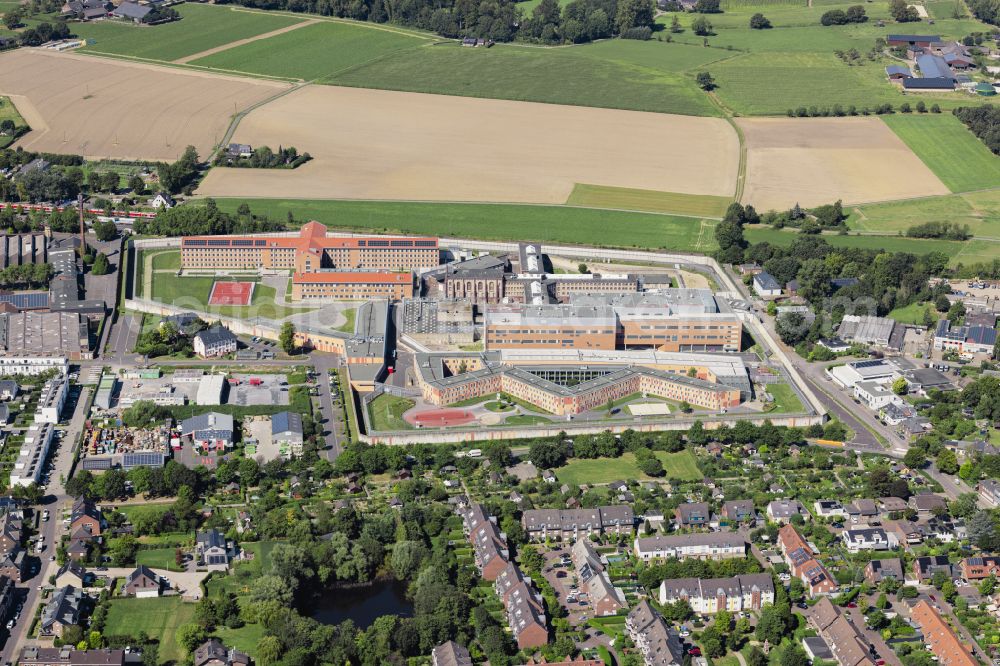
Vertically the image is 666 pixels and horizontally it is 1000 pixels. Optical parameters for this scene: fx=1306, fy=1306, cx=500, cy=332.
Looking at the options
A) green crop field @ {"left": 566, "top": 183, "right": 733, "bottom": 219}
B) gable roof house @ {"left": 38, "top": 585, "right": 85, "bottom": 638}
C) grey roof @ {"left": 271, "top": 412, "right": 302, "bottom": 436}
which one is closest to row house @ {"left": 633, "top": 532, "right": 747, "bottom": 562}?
grey roof @ {"left": 271, "top": 412, "right": 302, "bottom": 436}

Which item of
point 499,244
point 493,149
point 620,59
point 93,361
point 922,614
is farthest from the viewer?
point 620,59

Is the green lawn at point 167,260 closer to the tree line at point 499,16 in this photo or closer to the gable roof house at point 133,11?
the gable roof house at point 133,11

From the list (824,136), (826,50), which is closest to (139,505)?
(824,136)

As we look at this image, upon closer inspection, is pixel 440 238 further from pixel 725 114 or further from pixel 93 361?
pixel 725 114

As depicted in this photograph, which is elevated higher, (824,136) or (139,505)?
(824,136)

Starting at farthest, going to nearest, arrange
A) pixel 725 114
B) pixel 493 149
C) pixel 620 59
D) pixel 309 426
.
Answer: pixel 620 59
pixel 725 114
pixel 493 149
pixel 309 426

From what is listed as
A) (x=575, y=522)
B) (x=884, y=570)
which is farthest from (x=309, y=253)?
(x=884, y=570)

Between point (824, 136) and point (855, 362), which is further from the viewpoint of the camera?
point (824, 136)

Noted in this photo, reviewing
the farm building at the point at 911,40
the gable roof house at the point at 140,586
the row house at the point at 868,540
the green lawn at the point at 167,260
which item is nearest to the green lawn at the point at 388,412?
the gable roof house at the point at 140,586
